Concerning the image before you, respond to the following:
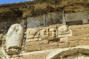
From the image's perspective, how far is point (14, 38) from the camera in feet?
18.3

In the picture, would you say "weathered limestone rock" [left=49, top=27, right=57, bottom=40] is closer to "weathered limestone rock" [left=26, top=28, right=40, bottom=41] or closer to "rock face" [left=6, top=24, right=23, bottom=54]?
"weathered limestone rock" [left=26, top=28, right=40, bottom=41]

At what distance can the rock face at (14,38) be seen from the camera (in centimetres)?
546

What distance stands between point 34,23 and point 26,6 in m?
0.40

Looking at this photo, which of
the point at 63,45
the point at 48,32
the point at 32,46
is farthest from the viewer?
the point at 48,32

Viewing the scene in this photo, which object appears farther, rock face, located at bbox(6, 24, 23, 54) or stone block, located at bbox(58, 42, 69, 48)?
rock face, located at bbox(6, 24, 23, 54)

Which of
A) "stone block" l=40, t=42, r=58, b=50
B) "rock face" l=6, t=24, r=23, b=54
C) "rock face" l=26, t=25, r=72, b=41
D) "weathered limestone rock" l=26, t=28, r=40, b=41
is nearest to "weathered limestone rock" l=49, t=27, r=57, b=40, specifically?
"rock face" l=26, t=25, r=72, b=41

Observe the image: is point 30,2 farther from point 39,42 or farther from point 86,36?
point 86,36

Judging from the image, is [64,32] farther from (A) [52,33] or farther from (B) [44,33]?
(B) [44,33]

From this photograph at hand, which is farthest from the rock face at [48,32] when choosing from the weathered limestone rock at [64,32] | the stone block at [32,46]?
the stone block at [32,46]

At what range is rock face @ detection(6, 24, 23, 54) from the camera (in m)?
5.46

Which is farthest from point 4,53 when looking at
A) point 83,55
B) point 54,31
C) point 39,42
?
point 83,55

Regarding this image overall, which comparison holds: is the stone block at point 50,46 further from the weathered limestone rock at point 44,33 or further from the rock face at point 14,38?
the rock face at point 14,38

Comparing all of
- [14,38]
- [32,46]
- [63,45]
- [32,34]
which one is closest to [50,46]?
[63,45]

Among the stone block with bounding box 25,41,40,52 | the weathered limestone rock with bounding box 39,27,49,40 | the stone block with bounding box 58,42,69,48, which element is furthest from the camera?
the weathered limestone rock with bounding box 39,27,49,40
